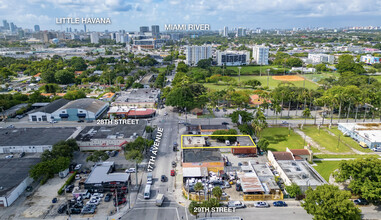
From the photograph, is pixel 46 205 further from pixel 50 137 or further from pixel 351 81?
pixel 351 81

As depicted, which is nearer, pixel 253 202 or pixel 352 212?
pixel 352 212

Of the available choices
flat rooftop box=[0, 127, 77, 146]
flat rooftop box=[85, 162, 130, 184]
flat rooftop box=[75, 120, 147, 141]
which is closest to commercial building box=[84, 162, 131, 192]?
flat rooftop box=[85, 162, 130, 184]

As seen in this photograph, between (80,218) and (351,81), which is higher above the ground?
(351,81)

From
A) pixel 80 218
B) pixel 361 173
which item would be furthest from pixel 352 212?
pixel 80 218

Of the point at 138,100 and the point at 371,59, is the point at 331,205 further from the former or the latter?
the point at 371,59

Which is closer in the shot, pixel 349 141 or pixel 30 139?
pixel 30 139

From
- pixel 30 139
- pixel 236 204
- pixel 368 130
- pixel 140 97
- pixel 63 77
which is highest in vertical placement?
pixel 63 77

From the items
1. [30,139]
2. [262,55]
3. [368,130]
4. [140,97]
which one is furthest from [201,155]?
[262,55]
